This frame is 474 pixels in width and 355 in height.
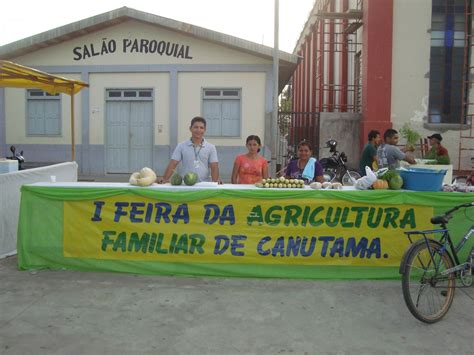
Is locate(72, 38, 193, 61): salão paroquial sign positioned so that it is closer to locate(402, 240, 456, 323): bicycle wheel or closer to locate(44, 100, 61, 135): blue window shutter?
locate(44, 100, 61, 135): blue window shutter

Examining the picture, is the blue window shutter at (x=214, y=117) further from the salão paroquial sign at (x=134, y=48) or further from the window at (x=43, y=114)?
the window at (x=43, y=114)

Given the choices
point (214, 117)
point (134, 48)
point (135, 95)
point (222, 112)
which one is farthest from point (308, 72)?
point (135, 95)

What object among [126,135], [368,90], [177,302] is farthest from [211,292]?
[126,135]

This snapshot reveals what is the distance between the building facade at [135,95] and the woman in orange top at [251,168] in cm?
896

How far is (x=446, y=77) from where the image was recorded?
1491cm

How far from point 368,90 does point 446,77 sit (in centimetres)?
243

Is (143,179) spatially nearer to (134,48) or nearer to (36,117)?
(134,48)

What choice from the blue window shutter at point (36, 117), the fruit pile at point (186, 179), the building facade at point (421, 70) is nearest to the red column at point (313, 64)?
the building facade at point (421, 70)

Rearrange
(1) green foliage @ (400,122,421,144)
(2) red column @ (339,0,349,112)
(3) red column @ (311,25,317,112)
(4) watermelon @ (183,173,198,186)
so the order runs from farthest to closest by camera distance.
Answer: (3) red column @ (311,25,317,112) → (2) red column @ (339,0,349,112) → (1) green foliage @ (400,122,421,144) → (4) watermelon @ (183,173,198,186)

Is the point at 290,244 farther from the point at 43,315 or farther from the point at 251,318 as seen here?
the point at 43,315

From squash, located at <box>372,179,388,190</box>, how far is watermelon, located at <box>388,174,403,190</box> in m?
0.05

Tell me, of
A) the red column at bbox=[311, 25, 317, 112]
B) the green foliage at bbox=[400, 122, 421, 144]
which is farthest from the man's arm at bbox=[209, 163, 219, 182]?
the red column at bbox=[311, 25, 317, 112]

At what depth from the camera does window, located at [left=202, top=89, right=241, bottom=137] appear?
16.2 meters

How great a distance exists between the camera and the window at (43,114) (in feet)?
55.1
